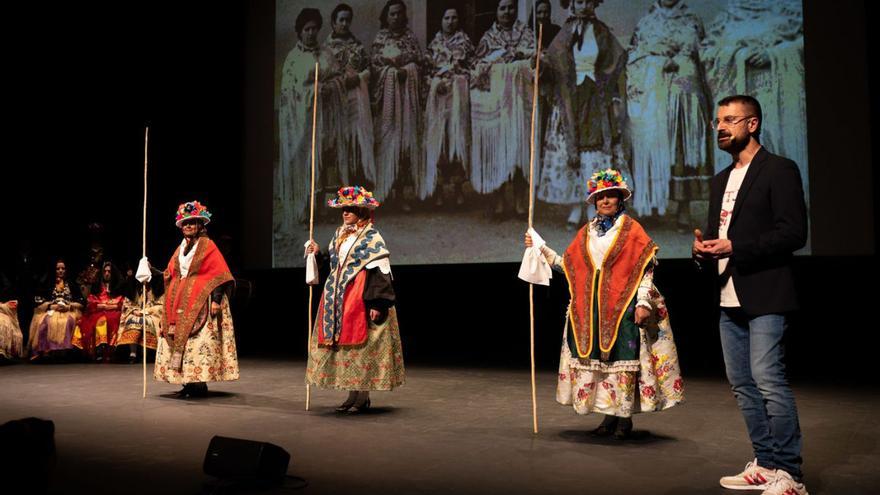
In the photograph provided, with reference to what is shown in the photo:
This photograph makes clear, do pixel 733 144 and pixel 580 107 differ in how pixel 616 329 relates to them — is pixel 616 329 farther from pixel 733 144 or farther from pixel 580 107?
pixel 580 107

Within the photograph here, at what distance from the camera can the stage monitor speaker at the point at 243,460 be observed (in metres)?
2.84

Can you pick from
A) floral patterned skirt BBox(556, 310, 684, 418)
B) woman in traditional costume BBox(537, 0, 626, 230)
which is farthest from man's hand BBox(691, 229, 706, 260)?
woman in traditional costume BBox(537, 0, 626, 230)


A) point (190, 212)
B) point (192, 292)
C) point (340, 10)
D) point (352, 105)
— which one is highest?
point (340, 10)

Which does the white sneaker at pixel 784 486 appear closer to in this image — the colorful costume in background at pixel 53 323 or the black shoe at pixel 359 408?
the black shoe at pixel 359 408

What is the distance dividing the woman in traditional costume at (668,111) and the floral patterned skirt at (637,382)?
2893 mm

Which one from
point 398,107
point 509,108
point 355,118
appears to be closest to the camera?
point 509,108

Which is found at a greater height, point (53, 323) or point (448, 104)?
point (448, 104)

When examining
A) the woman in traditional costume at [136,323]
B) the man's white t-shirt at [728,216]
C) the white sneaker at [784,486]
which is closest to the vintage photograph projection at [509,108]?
the woman in traditional costume at [136,323]

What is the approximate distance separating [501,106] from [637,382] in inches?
156

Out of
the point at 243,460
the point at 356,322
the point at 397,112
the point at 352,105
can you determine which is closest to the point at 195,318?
the point at 356,322

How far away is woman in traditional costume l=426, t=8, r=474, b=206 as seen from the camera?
7.54 metres

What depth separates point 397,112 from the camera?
7859 millimetres

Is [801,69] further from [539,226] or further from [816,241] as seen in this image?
[539,226]

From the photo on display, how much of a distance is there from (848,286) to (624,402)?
13.6ft
